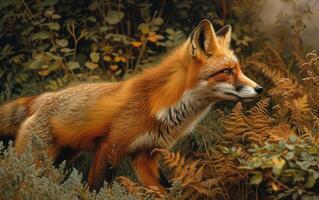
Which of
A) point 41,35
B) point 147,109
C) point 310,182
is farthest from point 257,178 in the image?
point 41,35

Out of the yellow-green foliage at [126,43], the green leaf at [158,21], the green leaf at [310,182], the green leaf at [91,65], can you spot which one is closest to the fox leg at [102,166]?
the yellow-green foliage at [126,43]

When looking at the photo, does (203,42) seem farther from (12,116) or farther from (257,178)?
(12,116)

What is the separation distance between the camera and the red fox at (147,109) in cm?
519

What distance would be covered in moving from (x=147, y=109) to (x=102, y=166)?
1.82 ft

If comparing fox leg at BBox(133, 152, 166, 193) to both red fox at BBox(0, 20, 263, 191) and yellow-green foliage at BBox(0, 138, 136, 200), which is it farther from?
yellow-green foliage at BBox(0, 138, 136, 200)

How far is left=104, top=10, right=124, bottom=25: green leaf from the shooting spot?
752 cm

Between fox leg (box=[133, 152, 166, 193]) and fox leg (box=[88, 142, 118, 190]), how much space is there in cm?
22

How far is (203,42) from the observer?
5.27 meters

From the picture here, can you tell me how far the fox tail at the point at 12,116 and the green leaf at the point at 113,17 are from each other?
1.80m

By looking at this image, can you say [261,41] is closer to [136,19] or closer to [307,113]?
[136,19]

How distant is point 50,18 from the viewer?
776cm

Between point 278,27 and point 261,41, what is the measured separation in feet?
0.87

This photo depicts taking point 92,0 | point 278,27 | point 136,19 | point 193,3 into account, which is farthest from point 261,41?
point 92,0

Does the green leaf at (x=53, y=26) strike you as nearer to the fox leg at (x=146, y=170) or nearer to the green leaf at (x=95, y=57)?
the green leaf at (x=95, y=57)
